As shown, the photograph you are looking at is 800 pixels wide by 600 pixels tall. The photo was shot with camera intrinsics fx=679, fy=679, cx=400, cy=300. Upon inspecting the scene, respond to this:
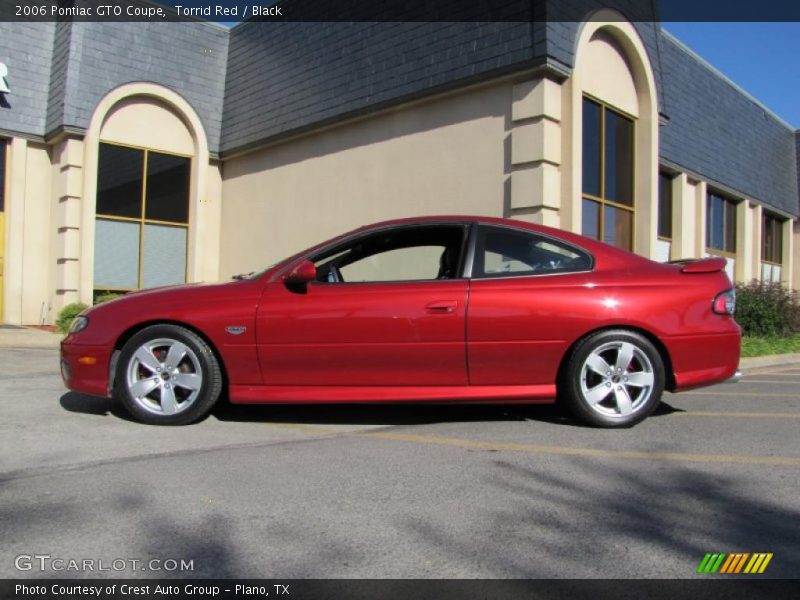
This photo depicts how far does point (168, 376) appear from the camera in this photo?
4.88m

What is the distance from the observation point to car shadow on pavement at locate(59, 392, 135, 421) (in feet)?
17.5

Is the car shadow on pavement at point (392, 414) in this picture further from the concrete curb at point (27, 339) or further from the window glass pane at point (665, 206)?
the window glass pane at point (665, 206)

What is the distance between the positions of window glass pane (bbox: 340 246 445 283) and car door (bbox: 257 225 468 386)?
391mm

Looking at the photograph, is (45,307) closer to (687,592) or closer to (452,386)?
(452,386)

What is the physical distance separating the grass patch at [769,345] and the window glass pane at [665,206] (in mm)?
3738

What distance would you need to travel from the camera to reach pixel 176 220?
14.9 metres

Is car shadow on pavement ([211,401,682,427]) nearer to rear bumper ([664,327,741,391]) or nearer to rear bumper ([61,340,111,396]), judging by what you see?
rear bumper ([664,327,741,391])

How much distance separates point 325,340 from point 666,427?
101 inches

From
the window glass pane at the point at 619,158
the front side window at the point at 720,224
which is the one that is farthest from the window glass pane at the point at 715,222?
the window glass pane at the point at 619,158

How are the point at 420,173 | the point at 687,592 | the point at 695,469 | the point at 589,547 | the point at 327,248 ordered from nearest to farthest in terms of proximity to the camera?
1. the point at 687,592
2. the point at 589,547
3. the point at 695,469
4. the point at 327,248
5. the point at 420,173

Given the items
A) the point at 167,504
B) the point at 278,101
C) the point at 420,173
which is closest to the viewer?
the point at 167,504

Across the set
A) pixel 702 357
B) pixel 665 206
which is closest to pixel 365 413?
pixel 702 357

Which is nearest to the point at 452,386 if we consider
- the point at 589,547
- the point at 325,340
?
the point at 325,340
